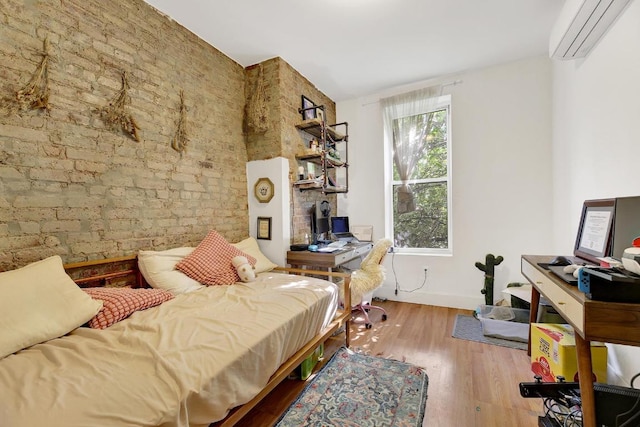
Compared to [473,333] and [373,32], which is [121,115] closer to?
[373,32]

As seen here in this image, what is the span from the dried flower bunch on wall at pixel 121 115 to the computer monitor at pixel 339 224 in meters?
2.37

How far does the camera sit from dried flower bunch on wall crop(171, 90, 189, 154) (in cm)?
232

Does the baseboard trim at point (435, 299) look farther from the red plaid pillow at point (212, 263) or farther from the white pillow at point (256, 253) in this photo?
the red plaid pillow at point (212, 263)

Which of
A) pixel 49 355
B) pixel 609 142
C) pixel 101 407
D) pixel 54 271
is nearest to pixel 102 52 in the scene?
pixel 54 271

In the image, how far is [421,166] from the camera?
3512 millimetres

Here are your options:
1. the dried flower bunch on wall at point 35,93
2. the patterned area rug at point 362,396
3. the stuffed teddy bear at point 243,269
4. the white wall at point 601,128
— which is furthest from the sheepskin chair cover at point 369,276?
the dried flower bunch on wall at point 35,93

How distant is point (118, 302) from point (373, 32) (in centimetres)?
293

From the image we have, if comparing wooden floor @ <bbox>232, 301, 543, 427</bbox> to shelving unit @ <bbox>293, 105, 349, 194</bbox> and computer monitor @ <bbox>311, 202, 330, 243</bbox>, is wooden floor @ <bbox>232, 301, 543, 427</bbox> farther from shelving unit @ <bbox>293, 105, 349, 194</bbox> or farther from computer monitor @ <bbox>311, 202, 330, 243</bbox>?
shelving unit @ <bbox>293, 105, 349, 194</bbox>

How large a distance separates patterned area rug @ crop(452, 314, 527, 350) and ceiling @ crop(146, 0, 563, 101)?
285 cm

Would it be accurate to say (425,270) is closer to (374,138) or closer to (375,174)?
(375,174)

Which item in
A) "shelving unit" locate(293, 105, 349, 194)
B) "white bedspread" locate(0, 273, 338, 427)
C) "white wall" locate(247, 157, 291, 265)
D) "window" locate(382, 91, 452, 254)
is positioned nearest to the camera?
"white bedspread" locate(0, 273, 338, 427)

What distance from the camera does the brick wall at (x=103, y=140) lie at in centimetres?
150

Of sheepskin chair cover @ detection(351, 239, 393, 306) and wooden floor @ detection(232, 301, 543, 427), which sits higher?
sheepskin chair cover @ detection(351, 239, 393, 306)

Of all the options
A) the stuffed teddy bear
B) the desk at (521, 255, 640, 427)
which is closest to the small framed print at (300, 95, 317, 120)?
the stuffed teddy bear
